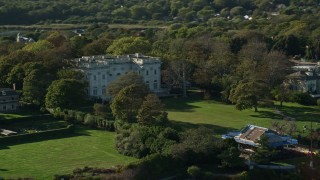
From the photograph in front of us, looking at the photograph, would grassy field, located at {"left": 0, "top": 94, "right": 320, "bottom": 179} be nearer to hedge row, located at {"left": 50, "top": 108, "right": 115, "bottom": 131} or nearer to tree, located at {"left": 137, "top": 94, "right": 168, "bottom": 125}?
hedge row, located at {"left": 50, "top": 108, "right": 115, "bottom": 131}

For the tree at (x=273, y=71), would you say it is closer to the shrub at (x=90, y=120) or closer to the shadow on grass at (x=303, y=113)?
the shadow on grass at (x=303, y=113)

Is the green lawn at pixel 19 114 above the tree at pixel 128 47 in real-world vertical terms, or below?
below

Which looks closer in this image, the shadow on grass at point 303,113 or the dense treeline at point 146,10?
the shadow on grass at point 303,113

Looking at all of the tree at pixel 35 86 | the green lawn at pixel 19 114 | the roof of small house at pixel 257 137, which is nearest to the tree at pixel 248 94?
the roof of small house at pixel 257 137

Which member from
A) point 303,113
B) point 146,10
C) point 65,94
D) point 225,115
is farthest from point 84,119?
point 146,10

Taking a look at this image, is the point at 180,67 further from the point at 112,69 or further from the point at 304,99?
the point at 304,99

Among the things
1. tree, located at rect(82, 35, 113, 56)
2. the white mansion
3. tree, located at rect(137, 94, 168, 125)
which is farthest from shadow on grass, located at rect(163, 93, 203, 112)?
tree, located at rect(82, 35, 113, 56)

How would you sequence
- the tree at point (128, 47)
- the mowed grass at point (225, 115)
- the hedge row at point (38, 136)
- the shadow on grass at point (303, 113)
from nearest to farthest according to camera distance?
1. the hedge row at point (38, 136)
2. the mowed grass at point (225, 115)
3. the shadow on grass at point (303, 113)
4. the tree at point (128, 47)
